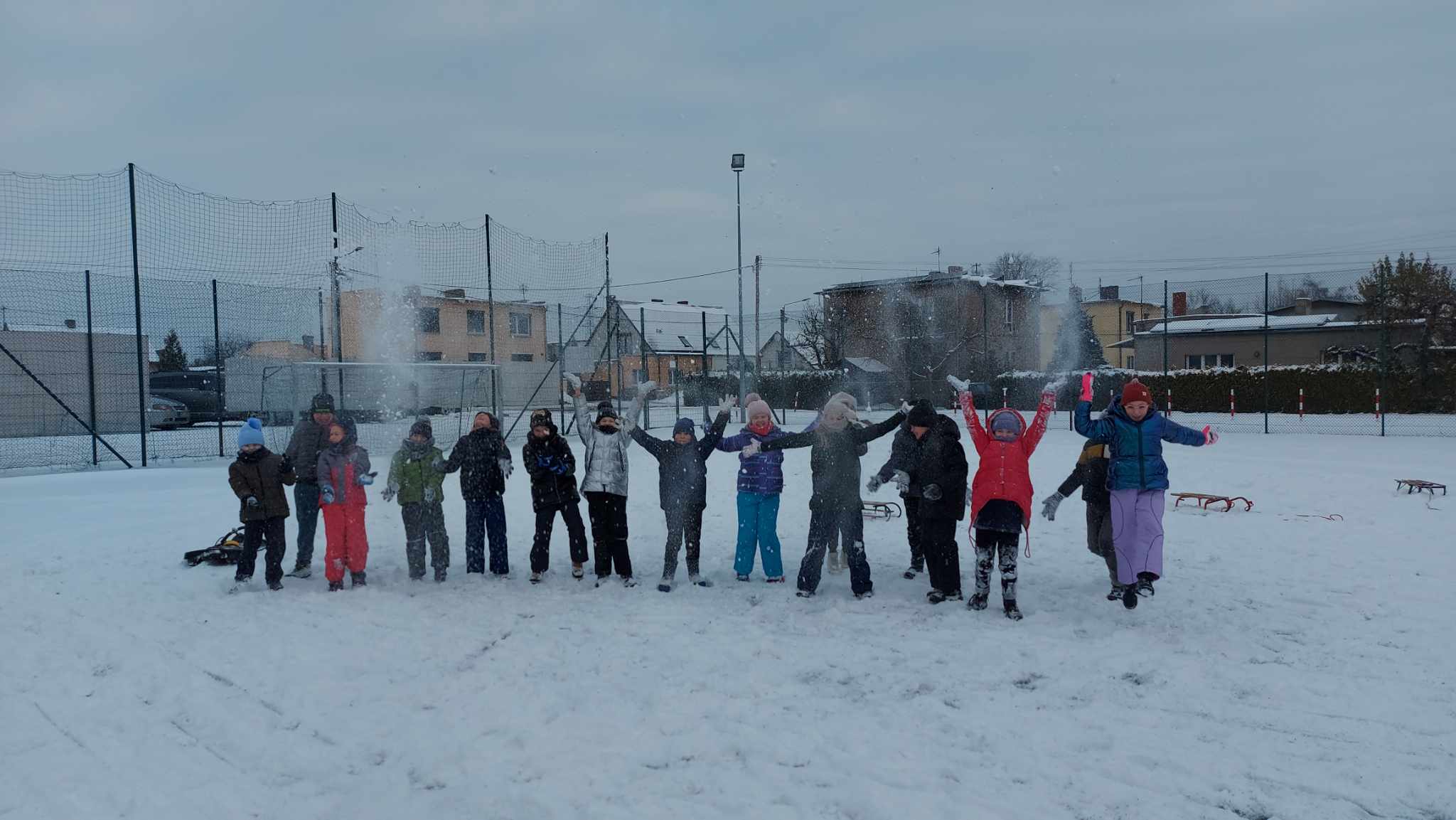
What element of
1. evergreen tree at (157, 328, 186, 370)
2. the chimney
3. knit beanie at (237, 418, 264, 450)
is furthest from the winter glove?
the chimney

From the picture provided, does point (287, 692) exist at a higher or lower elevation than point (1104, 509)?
lower

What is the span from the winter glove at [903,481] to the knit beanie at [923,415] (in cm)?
39

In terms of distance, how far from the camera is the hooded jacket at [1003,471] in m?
6.64

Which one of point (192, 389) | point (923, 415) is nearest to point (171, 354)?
point (192, 389)

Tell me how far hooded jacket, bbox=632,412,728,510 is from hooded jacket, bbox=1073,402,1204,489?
2.86 meters

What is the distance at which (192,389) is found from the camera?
17.7 meters

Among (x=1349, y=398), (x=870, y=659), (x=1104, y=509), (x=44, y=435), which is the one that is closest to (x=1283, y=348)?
(x=1349, y=398)

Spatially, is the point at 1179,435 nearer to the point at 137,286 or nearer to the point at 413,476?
the point at 413,476

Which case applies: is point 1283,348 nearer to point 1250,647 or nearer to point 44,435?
point 1250,647

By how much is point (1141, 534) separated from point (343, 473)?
616 cm

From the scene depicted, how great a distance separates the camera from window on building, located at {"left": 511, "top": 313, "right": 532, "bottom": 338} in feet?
65.2

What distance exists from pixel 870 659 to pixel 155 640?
465cm

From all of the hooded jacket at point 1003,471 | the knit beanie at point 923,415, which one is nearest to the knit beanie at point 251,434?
the knit beanie at point 923,415

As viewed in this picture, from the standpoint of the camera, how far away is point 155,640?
6203 mm
